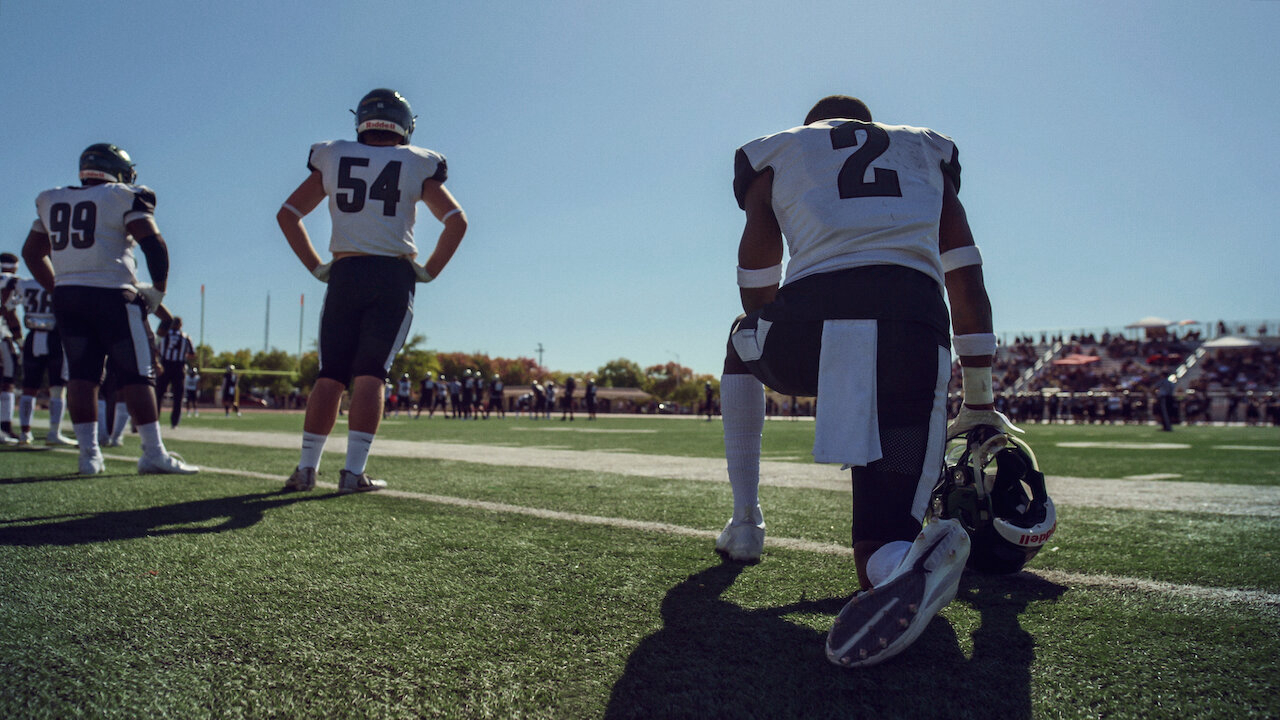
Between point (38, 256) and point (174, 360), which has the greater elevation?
point (38, 256)

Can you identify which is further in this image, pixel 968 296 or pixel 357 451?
pixel 357 451

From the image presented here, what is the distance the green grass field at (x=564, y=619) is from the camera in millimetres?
1364

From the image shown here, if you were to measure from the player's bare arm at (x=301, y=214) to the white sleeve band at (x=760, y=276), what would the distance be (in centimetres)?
324

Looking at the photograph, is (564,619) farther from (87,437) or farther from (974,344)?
(87,437)

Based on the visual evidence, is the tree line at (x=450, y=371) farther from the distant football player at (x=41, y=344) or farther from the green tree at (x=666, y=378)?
the distant football player at (x=41, y=344)

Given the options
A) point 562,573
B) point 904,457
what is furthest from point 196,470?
point 904,457

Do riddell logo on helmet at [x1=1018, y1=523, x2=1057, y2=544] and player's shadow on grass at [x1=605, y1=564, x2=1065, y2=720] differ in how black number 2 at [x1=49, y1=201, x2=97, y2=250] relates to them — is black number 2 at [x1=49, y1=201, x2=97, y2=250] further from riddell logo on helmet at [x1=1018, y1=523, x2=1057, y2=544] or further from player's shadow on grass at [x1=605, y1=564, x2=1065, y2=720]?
riddell logo on helmet at [x1=1018, y1=523, x2=1057, y2=544]

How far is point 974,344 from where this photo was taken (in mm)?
2197

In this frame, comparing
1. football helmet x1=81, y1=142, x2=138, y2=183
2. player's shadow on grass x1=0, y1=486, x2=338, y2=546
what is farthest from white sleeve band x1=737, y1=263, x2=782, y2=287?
football helmet x1=81, y1=142, x2=138, y2=183

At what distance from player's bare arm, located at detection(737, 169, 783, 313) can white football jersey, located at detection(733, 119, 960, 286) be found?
42mm


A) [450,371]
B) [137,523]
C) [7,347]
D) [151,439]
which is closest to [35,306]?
[7,347]

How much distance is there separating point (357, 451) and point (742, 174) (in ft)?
10.0

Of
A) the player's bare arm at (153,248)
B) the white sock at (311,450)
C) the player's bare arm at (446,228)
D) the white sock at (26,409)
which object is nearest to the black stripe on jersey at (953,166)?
the player's bare arm at (446,228)

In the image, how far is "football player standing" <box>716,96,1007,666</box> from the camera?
5.40 feet
